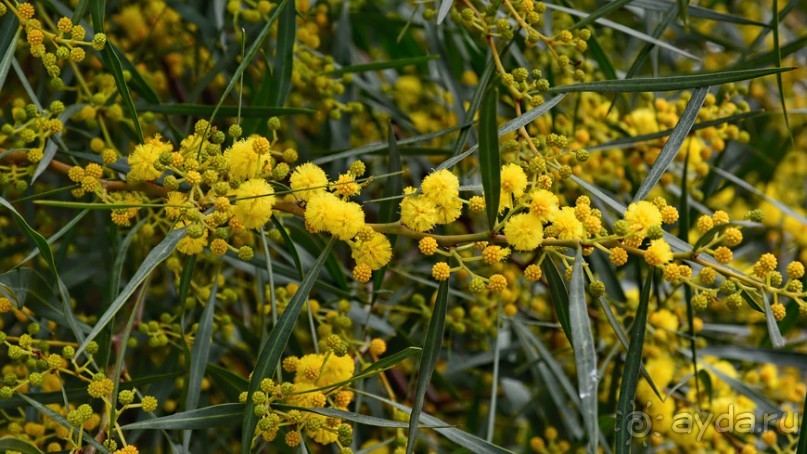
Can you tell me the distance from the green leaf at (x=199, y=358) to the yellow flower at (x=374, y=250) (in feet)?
1.25

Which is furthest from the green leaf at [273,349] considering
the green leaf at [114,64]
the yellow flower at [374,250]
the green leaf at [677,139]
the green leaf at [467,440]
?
the green leaf at [677,139]

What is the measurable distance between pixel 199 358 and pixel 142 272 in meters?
0.33

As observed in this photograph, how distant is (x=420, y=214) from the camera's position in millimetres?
1194

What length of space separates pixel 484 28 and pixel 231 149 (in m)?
0.51

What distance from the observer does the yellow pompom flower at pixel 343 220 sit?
46.8 inches

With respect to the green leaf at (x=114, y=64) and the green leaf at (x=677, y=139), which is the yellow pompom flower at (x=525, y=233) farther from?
the green leaf at (x=114, y=64)

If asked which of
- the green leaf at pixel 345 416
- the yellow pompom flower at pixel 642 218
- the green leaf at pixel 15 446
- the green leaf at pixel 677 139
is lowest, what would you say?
the green leaf at pixel 15 446

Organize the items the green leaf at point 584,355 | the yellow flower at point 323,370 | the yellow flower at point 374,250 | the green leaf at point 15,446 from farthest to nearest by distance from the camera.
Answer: the yellow flower at point 323,370
the yellow flower at point 374,250
the green leaf at point 15,446
the green leaf at point 584,355

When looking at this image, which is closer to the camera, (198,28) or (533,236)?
A: (533,236)

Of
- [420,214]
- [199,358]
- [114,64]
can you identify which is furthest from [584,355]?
[114,64]

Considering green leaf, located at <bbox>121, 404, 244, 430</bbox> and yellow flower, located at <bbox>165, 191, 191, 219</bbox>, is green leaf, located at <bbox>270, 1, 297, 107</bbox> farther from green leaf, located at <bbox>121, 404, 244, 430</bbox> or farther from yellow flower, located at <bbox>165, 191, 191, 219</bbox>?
green leaf, located at <bbox>121, 404, 244, 430</bbox>

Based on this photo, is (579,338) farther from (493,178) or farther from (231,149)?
(231,149)

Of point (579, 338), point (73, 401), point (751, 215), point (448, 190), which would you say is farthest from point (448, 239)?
point (73, 401)

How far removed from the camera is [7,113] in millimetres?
1787
